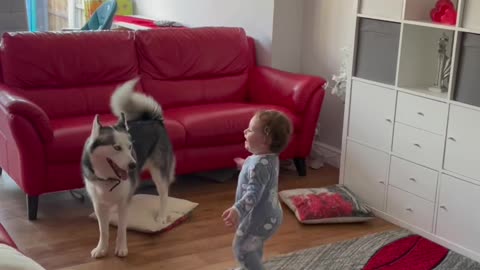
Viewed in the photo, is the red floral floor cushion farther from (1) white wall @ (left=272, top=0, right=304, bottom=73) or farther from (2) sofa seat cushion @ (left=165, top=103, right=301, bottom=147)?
(1) white wall @ (left=272, top=0, right=304, bottom=73)

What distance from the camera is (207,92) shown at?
15.5 feet

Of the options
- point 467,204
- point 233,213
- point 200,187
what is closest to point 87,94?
point 200,187

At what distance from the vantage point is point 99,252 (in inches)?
132

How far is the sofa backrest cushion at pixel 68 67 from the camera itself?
13.5 ft

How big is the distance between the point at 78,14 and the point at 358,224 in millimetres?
4701

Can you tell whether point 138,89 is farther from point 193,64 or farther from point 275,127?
point 275,127

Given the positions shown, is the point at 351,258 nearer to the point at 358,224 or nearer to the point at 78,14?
the point at 358,224

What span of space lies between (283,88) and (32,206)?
1850 millimetres

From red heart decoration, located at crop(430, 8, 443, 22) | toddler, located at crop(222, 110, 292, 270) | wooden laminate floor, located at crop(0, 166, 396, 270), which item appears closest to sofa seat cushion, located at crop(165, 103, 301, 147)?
wooden laminate floor, located at crop(0, 166, 396, 270)

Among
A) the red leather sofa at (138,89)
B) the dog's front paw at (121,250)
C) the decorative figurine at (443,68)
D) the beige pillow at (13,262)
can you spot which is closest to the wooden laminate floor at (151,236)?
the dog's front paw at (121,250)

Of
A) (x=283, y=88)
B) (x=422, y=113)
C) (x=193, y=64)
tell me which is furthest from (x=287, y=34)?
(x=422, y=113)

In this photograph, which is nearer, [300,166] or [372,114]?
[372,114]

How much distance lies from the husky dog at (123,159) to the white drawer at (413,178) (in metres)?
1.28

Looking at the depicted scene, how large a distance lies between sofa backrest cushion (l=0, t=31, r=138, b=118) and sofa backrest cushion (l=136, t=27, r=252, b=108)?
0.14 m
